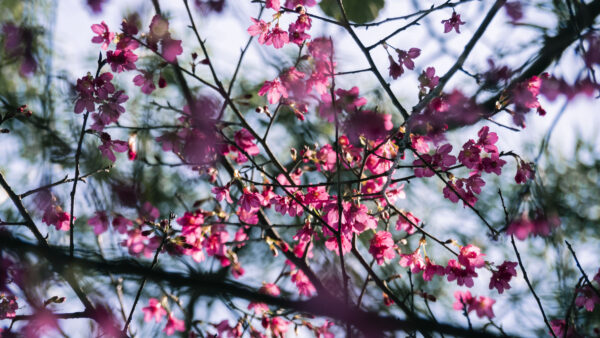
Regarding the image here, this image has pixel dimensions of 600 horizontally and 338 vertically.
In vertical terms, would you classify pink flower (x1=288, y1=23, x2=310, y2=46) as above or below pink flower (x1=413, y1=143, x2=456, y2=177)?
above

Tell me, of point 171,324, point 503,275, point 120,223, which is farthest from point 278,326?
point 503,275

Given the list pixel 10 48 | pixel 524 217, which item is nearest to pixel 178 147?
pixel 10 48

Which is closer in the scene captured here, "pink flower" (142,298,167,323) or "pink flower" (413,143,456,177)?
"pink flower" (413,143,456,177)

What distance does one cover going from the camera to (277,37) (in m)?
1.41

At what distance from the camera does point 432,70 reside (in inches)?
49.5

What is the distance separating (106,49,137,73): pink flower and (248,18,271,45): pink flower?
0.36m

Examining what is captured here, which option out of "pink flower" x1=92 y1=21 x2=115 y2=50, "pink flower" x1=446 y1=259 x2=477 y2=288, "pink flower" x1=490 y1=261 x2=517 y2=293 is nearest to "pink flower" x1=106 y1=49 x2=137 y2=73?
"pink flower" x1=92 y1=21 x2=115 y2=50

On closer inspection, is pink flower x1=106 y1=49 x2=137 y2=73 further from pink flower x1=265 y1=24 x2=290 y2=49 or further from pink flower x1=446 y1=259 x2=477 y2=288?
pink flower x1=446 y1=259 x2=477 y2=288

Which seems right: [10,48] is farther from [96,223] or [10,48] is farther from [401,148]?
[401,148]

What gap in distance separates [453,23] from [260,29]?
0.55 metres

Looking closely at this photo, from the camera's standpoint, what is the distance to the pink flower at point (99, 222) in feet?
4.94

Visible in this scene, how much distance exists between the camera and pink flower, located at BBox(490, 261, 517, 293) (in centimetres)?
128

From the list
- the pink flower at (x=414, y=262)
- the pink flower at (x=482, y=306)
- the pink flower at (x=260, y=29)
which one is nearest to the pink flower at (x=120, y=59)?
the pink flower at (x=260, y=29)

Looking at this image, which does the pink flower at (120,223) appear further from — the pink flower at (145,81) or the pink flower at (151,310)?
the pink flower at (145,81)
